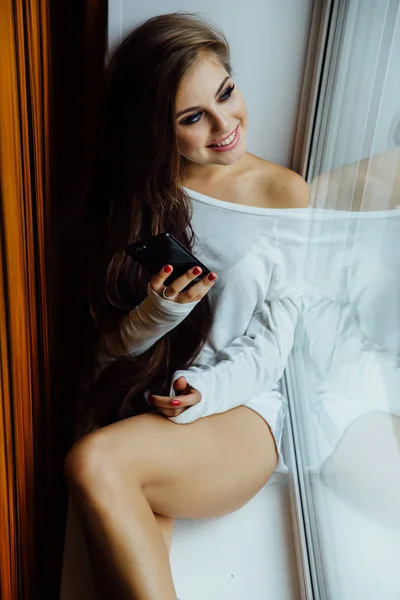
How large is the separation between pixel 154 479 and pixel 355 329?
1.30 feet

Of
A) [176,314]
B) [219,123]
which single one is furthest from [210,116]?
[176,314]

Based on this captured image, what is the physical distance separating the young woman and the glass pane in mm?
83

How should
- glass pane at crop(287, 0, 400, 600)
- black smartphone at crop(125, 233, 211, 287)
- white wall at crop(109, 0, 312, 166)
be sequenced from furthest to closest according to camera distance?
white wall at crop(109, 0, 312, 166) → black smartphone at crop(125, 233, 211, 287) → glass pane at crop(287, 0, 400, 600)

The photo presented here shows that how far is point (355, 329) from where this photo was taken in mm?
1092

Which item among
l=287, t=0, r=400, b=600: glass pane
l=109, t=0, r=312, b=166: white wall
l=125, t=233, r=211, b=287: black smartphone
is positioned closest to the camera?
l=287, t=0, r=400, b=600: glass pane

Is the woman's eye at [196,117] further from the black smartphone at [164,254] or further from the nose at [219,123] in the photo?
the black smartphone at [164,254]

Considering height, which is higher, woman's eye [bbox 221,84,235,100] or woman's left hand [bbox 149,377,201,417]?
woman's eye [bbox 221,84,235,100]

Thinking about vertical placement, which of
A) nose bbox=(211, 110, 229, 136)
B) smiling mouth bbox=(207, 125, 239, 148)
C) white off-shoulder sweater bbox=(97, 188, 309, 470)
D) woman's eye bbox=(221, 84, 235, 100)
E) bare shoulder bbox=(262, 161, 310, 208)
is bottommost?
white off-shoulder sweater bbox=(97, 188, 309, 470)

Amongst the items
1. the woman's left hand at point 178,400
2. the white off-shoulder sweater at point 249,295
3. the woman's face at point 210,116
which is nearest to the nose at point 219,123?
the woman's face at point 210,116

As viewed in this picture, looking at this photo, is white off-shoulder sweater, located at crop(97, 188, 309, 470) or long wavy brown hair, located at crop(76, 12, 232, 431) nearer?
long wavy brown hair, located at crop(76, 12, 232, 431)

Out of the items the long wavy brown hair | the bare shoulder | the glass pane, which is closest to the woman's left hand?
the long wavy brown hair

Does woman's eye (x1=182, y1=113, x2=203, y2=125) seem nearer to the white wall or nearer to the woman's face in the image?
the woman's face

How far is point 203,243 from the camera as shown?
122 centimetres

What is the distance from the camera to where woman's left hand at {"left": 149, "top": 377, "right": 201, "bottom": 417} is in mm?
1103
